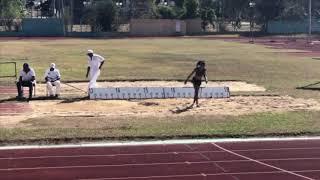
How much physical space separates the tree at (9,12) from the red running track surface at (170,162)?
262 feet

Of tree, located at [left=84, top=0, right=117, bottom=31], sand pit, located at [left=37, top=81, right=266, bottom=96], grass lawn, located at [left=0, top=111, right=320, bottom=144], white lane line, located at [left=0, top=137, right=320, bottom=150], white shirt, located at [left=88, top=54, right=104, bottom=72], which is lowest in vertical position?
white lane line, located at [left=0, top=137, right=320, bottom=150]

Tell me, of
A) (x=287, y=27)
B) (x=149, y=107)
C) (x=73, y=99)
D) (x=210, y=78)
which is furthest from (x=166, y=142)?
(x=287, y=27)

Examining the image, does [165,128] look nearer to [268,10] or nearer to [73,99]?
[73,99]

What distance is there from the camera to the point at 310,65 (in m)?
38.1

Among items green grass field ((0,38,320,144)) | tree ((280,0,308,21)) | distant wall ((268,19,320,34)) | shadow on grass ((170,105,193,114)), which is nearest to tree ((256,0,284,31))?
tree ((280,0,308,21))

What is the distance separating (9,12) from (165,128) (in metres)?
81.2

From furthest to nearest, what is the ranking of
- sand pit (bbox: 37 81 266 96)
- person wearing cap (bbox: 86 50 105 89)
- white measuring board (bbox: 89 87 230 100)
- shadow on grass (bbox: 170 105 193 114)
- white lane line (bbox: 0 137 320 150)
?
1. sand pit (bbox: 37 81 266 96)
2. person wearing cap (bbox: 86 50 105 89)
3. white measuring board (bbox: 89 87 230 100)
4. shadow on grass (bbox: 170 105 193 114)
5. white lane line (bbox: 0 137 320 150)

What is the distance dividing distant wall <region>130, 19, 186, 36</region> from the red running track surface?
75.0m

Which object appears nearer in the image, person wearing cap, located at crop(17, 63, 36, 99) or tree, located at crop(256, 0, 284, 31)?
person wearing cap, located at crop(17, 63, 36, 99)

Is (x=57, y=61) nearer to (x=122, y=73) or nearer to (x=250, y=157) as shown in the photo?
(x=122, y=73)

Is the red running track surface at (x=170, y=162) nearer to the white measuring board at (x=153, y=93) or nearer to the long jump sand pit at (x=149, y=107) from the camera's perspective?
the long jump sand pit at (x=149, y=107)

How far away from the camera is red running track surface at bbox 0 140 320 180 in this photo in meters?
11.4

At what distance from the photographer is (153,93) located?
2203 centimetres

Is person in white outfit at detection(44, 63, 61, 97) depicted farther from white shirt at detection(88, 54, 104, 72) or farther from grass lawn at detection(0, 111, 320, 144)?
grass lawn at detection(0, 111, 320, 144)
